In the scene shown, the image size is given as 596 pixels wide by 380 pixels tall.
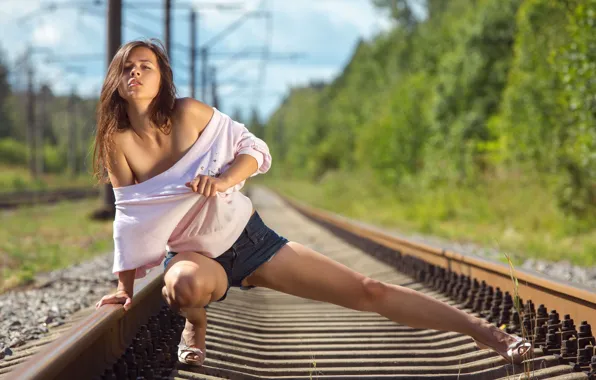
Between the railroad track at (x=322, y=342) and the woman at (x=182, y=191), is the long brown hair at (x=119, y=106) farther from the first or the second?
the railroad track at (x=322, y=342)

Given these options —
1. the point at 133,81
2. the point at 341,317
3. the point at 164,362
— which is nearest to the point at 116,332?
the point at 164,362

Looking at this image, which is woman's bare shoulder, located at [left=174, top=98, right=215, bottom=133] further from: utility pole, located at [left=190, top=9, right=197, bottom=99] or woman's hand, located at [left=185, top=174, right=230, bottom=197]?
utility pole, located at [left=190, top=9, right=197, bottom=99]

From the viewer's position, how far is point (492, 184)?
20656mm

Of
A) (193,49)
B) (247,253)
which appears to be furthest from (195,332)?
(193,49)

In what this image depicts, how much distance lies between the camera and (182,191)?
10.5 ft

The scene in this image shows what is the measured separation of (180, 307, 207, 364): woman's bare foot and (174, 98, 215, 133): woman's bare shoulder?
0.74 meters

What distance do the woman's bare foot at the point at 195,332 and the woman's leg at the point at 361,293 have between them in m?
0.26

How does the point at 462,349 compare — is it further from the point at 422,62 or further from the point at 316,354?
the point at 422,62

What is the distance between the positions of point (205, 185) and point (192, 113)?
0.35 m

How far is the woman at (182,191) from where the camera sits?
321 cm

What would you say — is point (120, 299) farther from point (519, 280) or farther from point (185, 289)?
point (519, 280)

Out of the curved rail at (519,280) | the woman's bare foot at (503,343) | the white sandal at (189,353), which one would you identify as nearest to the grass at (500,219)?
the curved rail at (519,280)

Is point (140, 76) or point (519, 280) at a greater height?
point (140, 76)

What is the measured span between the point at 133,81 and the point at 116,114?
0.53 feet
